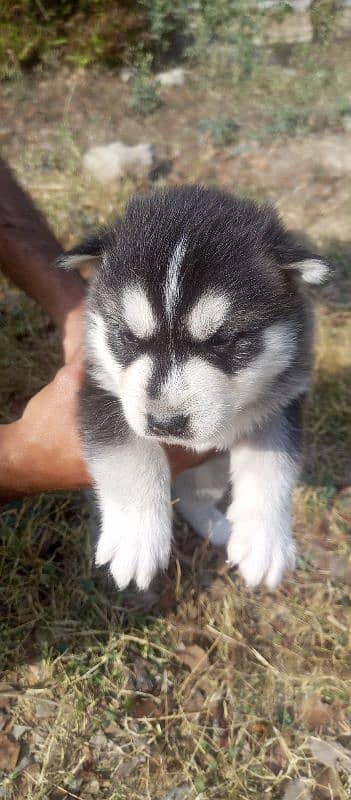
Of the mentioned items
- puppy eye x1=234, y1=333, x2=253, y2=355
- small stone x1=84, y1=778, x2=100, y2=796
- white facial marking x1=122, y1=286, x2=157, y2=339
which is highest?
white facial marking x1=122, y1=286, x2=157, y2=339

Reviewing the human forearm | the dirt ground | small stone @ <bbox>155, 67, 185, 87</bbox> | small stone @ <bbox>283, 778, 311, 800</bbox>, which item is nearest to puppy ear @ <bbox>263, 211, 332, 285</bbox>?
the human forearm

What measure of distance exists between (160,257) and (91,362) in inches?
31.8

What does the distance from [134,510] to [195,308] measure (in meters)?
0.93

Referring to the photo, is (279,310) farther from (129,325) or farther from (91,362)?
(91,362)

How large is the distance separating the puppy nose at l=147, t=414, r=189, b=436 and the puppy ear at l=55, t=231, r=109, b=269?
792 millimetres

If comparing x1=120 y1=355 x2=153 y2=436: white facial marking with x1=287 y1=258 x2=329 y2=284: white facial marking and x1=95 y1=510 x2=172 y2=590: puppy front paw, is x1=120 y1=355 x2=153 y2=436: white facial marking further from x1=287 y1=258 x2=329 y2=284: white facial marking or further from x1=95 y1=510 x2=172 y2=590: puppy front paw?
x1=287 y1=258 x2=329 y2=284: white facial marking

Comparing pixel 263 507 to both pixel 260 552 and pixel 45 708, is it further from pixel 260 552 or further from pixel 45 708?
pixel 45 708

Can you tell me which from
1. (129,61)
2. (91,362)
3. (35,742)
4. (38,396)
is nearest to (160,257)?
(91,362)

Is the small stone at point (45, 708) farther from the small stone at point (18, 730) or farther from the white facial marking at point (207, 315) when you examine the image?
the white facial marking at point (207, 315)

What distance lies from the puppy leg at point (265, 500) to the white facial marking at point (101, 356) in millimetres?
720

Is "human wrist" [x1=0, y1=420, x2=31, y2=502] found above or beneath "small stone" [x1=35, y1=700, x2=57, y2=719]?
above

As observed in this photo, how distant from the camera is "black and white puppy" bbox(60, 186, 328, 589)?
2477 millimetres

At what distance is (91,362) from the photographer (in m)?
3.15

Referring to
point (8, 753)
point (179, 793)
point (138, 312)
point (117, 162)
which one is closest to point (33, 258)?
point (138, 312)
